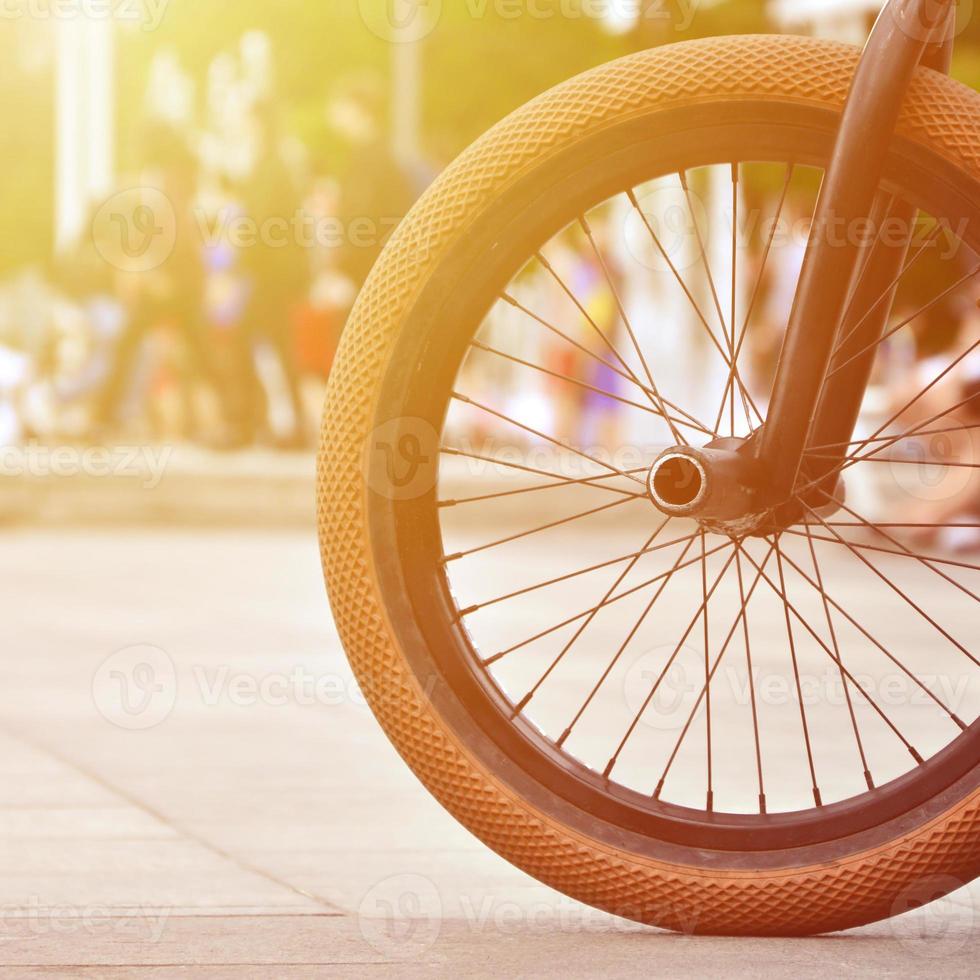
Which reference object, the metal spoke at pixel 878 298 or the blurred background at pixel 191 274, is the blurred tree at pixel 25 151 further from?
the metal spoke at pixel 878 298

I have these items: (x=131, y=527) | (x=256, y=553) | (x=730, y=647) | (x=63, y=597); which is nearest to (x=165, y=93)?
(x=131, y=527)

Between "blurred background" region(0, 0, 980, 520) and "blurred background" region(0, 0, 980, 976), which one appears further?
"blurred background" region(0, 0, 980, 520)

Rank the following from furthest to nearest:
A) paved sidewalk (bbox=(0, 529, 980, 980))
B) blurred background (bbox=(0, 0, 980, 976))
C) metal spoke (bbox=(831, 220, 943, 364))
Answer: blurred background (bbox=(0, 0, 980, 976)), metal spoke (bbox=(831, 220, 943, 364)), paved sidewalk (bbox=(0, 529, 980, 980))

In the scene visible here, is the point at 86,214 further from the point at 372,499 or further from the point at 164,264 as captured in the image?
the point at 372,499

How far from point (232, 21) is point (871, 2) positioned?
19.3 metres

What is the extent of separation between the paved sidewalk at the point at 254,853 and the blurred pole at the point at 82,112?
28.6 ft

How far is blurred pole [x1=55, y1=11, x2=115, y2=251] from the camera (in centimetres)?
1387

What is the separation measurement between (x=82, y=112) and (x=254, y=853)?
1155 centimetres

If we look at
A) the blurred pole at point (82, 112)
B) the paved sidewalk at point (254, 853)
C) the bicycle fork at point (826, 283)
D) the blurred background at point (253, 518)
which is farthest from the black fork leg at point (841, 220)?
the blurred pole at point (82, 112)

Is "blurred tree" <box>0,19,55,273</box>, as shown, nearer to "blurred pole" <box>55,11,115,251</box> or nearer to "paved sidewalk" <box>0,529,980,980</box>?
"blurred pole" <box>55,11,115,251</box>

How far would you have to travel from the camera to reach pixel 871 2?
446 inches

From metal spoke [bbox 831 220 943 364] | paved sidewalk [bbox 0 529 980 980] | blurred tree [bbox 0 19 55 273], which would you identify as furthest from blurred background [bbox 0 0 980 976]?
blurred tree [bbox 0 19 55 273]

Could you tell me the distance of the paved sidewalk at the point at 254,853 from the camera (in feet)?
8.05

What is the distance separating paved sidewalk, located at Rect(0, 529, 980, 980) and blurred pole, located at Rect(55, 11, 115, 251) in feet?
28.6
